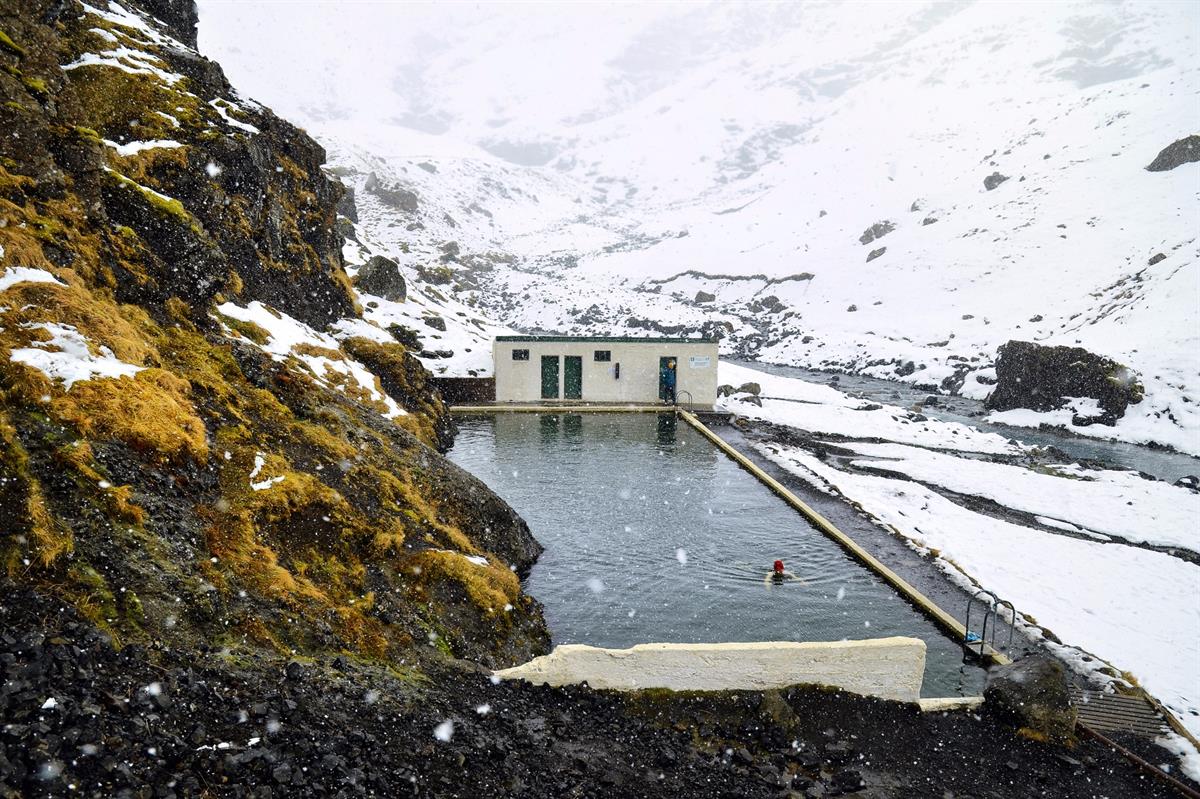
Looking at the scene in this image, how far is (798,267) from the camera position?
96625mm

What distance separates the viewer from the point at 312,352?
18.8 meters

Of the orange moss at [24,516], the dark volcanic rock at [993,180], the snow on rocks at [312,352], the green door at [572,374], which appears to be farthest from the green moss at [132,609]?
the dark volcanic rock at [993,180]

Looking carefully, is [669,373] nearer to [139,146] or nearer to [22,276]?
[139,146]

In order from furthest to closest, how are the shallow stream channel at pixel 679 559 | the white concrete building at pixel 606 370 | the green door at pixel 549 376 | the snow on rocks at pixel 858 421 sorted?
the green door at pixel 549 376, the white concrete building at pixel 606 370, the snow on rocks at pixel 858 421, the shallow stream channel at pixel 679 559

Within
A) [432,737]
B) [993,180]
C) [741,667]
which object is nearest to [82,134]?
[432,737]

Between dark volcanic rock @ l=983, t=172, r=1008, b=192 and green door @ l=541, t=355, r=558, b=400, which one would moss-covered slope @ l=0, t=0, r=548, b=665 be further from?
dark volcanic rock @ l=983, t=172, r=1008, b=192

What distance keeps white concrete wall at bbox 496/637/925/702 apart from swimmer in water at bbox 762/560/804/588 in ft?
15.1

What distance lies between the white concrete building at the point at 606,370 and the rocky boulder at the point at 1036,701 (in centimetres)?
2362

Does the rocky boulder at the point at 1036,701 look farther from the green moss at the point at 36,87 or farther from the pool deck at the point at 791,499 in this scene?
the green moss at the point at 36,87

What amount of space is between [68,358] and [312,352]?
33.0 feet

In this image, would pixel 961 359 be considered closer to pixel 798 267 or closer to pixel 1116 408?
pixel 1116 408

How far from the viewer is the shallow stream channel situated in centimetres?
1242

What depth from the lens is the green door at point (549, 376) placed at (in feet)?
107

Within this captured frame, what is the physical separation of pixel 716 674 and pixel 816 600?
5.15 meters
